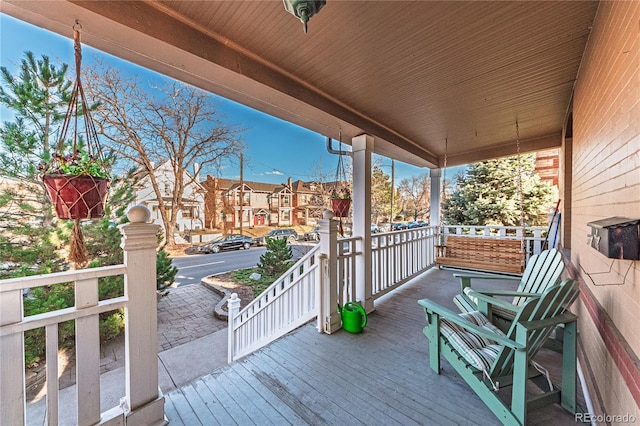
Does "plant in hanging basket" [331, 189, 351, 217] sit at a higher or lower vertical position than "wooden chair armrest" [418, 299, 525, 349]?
higher

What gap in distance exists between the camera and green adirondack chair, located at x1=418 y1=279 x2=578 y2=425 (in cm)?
136

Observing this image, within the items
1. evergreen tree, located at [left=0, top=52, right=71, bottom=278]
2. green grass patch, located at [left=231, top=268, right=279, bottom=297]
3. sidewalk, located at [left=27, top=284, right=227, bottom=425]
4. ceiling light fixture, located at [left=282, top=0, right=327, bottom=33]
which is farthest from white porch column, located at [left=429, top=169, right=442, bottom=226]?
evergreen tree, located at [left=0, top=52, right=71, bottom=278]

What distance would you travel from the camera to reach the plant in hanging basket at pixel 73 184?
1088 millimetres

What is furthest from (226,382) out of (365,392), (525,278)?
(525,278)

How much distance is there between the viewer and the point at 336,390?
179 centimetres

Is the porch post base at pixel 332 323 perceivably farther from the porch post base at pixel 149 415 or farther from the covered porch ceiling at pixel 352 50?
the covered porch ceiling at pixel 352 50

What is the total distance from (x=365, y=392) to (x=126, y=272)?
1806mm

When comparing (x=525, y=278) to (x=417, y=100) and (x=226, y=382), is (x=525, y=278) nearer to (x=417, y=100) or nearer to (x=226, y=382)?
(x=417, y=100)

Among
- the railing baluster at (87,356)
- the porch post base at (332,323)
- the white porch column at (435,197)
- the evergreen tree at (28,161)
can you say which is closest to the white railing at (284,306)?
the porch post base at (332,323)

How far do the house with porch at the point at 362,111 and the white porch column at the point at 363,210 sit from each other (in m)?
0.26

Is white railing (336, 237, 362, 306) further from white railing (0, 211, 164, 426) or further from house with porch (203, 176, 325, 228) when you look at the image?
house with porch (203, 176, 325, 228)

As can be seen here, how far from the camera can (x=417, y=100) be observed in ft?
8.75

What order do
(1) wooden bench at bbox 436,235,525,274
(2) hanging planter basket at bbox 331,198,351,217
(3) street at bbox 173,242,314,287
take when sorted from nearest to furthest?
(2) hanging planter basket at bbox 331,198,351,217 < (1) wooden bench at bbox 436,235,525,274 < (3) street at bbox 173,242,314,287

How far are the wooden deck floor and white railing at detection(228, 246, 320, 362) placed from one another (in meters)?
0.37
